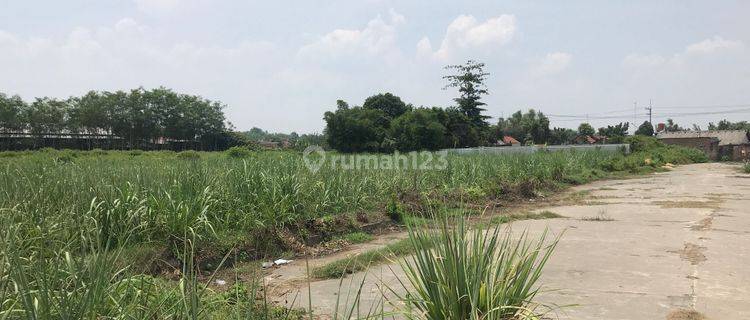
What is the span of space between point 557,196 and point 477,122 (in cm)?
3497

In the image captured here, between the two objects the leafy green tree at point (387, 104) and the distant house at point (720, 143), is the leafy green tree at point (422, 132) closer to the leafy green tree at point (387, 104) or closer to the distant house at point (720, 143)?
the leafy green tree at point (387, 104)

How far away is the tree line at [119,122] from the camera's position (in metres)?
43.7

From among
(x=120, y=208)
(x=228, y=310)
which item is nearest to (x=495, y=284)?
(x=228, y=310)

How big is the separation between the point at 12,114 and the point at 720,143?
69481mm

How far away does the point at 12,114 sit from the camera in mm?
42656

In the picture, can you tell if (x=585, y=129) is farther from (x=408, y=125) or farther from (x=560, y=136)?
(x=408, y=125)

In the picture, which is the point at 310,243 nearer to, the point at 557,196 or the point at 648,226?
the point at 648,226

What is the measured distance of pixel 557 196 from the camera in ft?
46.1

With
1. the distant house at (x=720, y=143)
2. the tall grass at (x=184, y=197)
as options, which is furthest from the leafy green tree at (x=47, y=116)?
the distant house at (x=720, y=143)


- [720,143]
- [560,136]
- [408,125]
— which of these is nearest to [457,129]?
[408,125]

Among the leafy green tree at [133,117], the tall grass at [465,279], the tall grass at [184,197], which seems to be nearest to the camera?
the tall grass at [465,279]

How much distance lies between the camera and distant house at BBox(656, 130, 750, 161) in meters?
42.4

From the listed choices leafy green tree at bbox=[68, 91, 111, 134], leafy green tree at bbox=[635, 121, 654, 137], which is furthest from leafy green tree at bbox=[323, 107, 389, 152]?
leafy green tree at bbox=[635, 121, 654, 137]

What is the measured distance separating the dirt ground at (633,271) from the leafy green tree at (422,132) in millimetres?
25235
